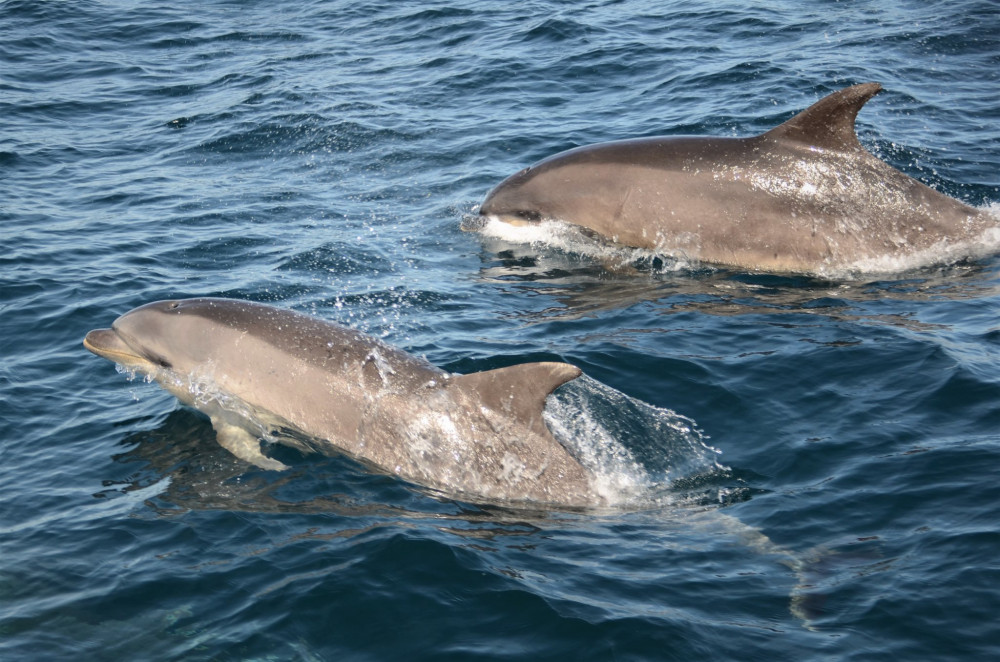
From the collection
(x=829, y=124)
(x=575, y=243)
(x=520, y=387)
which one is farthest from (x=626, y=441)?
(x=829, y=124)

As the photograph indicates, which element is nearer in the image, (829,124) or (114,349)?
(114,349)

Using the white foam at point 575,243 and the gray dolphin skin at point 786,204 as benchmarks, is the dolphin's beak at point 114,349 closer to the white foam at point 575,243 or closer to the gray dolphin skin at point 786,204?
the white foam at point 575,243

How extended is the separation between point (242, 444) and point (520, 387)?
2.71 m

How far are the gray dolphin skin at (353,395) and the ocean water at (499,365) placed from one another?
267 mm

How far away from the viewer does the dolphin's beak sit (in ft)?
34.0

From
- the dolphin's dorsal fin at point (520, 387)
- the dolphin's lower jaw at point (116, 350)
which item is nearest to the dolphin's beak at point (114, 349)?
the dolphin's lower jaw at point (116, 350)

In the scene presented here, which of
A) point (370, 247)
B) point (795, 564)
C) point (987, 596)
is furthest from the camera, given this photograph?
point (370, 247)

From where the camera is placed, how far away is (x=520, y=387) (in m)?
8.16

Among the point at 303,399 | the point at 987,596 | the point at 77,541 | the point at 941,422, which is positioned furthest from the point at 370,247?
the point at 987,596

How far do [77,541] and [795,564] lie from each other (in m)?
5.17

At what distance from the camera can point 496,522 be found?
26.4 feet

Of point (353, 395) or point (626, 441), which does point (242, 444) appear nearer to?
point (353, 395)

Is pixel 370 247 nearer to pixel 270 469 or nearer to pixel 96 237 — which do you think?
pixel 96 237

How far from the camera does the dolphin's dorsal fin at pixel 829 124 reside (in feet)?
39.6
